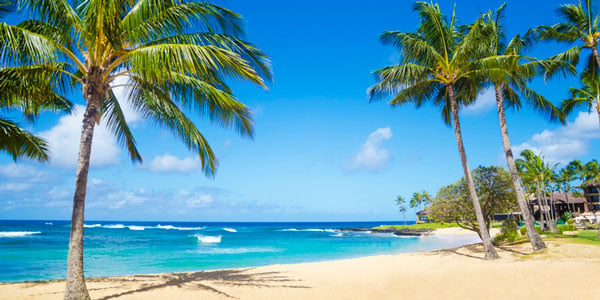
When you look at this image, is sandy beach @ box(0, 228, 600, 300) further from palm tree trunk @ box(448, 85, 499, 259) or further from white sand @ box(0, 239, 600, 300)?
palm tree trunk @ box(448, 85, 499, 259)

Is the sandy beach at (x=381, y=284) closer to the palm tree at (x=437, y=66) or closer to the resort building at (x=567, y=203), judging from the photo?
the palm tree at (x=437, y=66)

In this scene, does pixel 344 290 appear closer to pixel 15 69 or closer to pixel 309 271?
pixel 309 271

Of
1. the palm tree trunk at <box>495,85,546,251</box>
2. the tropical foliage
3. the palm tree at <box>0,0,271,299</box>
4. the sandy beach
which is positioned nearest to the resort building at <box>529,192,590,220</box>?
the tropical foliage

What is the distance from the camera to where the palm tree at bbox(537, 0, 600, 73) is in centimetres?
1439

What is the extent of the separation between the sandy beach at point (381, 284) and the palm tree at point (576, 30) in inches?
345

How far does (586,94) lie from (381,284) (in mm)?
14146

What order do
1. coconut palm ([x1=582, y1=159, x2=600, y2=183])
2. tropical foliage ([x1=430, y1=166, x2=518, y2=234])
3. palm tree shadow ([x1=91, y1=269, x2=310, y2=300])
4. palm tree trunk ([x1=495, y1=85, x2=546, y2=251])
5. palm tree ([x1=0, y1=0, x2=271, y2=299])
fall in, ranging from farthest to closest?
coconut palm ([x1=582, y1=159, x2=600, y2=183])
tropical foliage ([x1=430, y1=166, x2=518, y2=234])
palm tree trunk ([x1=495, y1=85, x2=546, y2=251])
palm tree shadow ([x1=91, y1=269, x2=310, y2=300])
palm tree ([x1=0, y1=0, x2=271, y2=299])

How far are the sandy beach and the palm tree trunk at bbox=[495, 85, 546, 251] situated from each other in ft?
3.88

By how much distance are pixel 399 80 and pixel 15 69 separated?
38.0 ft

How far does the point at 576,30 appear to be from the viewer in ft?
48.1

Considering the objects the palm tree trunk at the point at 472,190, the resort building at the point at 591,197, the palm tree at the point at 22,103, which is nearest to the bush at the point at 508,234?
the palm tree trunk at the point at 472,190

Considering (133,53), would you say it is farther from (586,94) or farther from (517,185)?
(586,94)

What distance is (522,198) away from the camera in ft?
43.2

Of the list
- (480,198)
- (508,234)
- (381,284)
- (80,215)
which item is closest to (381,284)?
(381,284)
